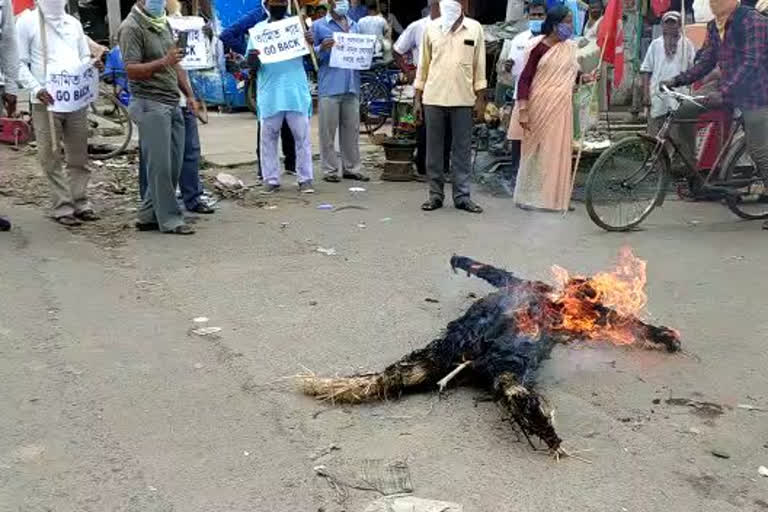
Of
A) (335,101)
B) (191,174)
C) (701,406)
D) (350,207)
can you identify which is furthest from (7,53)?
(701,406)

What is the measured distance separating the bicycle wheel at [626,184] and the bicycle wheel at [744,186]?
2.34ft

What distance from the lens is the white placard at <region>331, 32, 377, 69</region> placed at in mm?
9109

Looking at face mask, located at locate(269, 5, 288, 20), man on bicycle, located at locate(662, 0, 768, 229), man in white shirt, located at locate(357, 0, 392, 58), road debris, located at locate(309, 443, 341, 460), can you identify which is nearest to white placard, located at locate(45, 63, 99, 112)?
face mask, located at locate(269, 5, 288, 20)

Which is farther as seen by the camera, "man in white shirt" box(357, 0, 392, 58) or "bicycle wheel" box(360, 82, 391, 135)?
"man in white shirt" box(357, 0, 392, 58)

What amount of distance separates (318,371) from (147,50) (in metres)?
3.59

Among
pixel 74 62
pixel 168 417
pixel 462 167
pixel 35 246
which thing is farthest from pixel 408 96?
pixel 168 417

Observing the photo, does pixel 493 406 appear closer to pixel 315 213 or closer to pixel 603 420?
pixel 603 420

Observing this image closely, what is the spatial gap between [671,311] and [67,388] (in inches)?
140

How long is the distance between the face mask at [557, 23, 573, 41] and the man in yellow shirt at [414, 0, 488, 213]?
31.4 inches

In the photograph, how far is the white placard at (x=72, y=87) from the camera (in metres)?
7.02

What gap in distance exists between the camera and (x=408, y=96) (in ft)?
33.3

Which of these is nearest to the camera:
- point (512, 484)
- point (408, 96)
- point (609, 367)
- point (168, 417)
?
point (512, 484)

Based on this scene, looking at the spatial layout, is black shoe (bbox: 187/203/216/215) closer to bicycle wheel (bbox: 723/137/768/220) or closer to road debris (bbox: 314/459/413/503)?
bicycle wheel (bbox: 723/137/768/220)

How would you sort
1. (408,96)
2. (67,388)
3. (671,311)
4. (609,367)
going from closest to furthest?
(67,388) < (609,367) < (671,311) < (408,96)
